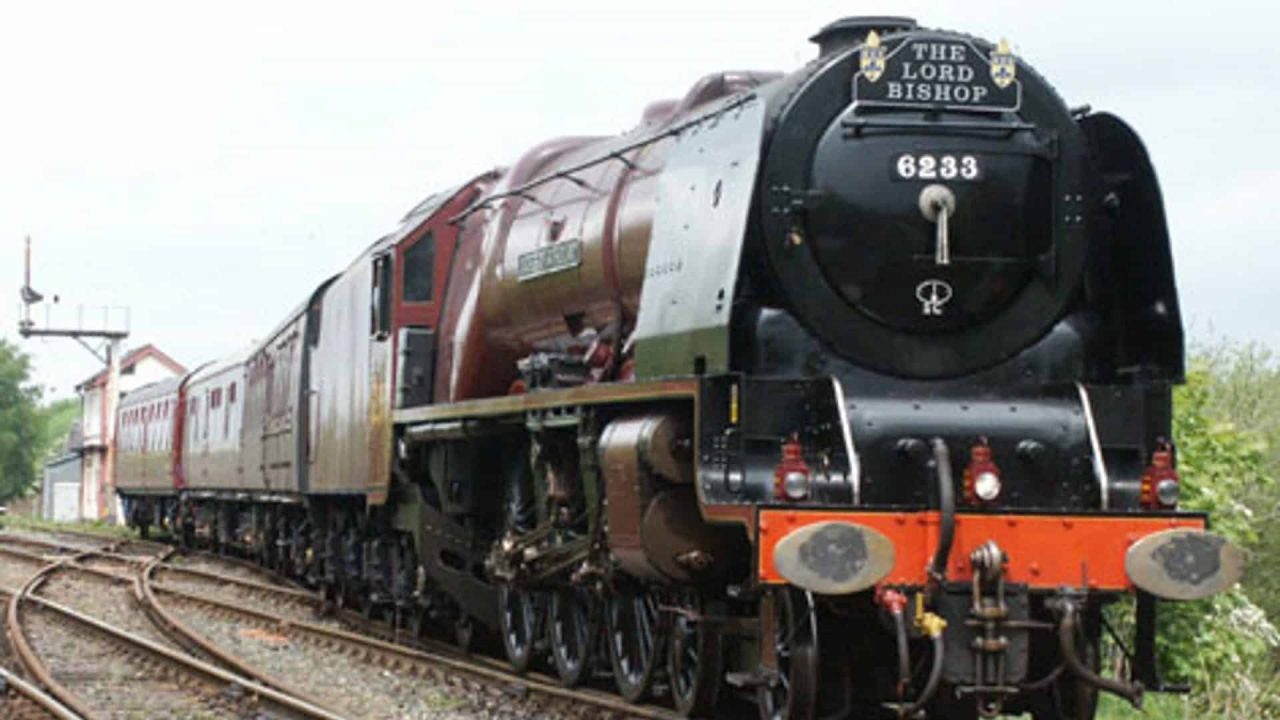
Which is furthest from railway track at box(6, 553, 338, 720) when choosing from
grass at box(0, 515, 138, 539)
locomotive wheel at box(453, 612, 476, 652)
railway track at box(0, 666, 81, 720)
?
grass at box(0, 515, 138, 539)

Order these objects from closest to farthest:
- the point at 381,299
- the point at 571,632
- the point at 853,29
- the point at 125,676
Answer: the point at 853,29
the point at 571,632
the point at 125,676
the point at 381,299

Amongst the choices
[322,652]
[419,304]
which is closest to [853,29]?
[419,304]

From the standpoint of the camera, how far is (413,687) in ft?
40.3

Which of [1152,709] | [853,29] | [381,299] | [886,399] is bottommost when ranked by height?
[1152,709]

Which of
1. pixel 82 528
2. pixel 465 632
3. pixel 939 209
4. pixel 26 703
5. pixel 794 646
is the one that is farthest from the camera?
pixel 82 528

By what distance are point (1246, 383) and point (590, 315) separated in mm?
16567

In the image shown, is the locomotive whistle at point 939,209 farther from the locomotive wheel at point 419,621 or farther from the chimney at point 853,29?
the locomotive wheel at point 419,621

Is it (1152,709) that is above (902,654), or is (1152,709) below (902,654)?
below

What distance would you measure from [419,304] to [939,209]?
6.34 meters

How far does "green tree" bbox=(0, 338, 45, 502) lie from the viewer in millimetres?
73500

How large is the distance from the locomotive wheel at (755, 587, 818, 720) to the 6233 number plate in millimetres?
1962

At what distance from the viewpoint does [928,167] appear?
28.1 ft

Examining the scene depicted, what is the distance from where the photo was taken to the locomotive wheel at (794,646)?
26.7ft

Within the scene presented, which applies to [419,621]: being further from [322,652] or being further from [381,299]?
A: [381,299]
